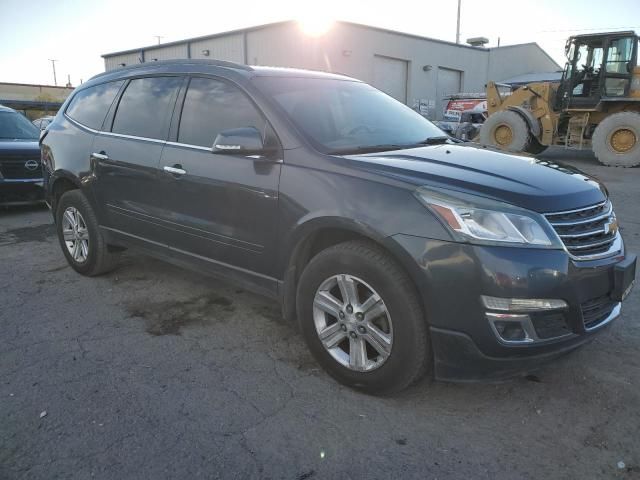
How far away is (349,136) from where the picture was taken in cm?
342

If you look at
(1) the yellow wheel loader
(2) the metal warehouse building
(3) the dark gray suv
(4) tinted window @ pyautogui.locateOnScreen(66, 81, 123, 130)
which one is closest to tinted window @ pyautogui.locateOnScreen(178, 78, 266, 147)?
(3) the dark gray suv

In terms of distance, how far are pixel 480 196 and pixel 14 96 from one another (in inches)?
2612

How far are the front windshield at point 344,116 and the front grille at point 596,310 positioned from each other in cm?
149

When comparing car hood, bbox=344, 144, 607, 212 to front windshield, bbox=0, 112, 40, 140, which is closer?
car hood, bbox=344, 144, 607, 212

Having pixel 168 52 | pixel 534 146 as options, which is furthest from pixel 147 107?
pixel 168 52

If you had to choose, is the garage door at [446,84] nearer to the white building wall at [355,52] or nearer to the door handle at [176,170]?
the white building wall at [355,52]

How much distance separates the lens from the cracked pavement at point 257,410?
2.32 metres

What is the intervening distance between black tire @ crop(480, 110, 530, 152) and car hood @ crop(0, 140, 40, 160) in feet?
35.3

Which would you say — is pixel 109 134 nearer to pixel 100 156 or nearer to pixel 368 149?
pixel 100 156

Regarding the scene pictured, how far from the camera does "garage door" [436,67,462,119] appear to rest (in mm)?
29734

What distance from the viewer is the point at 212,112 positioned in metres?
3.63

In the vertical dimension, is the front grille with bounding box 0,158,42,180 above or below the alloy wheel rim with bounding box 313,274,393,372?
above

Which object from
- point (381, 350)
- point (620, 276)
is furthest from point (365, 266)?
point (620, 276)

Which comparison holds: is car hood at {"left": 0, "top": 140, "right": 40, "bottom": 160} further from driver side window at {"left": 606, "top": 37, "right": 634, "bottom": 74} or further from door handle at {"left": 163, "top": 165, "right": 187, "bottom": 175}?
driver side window at {"left": 606, "top": 37, "right": 634, "bottom": 74}
